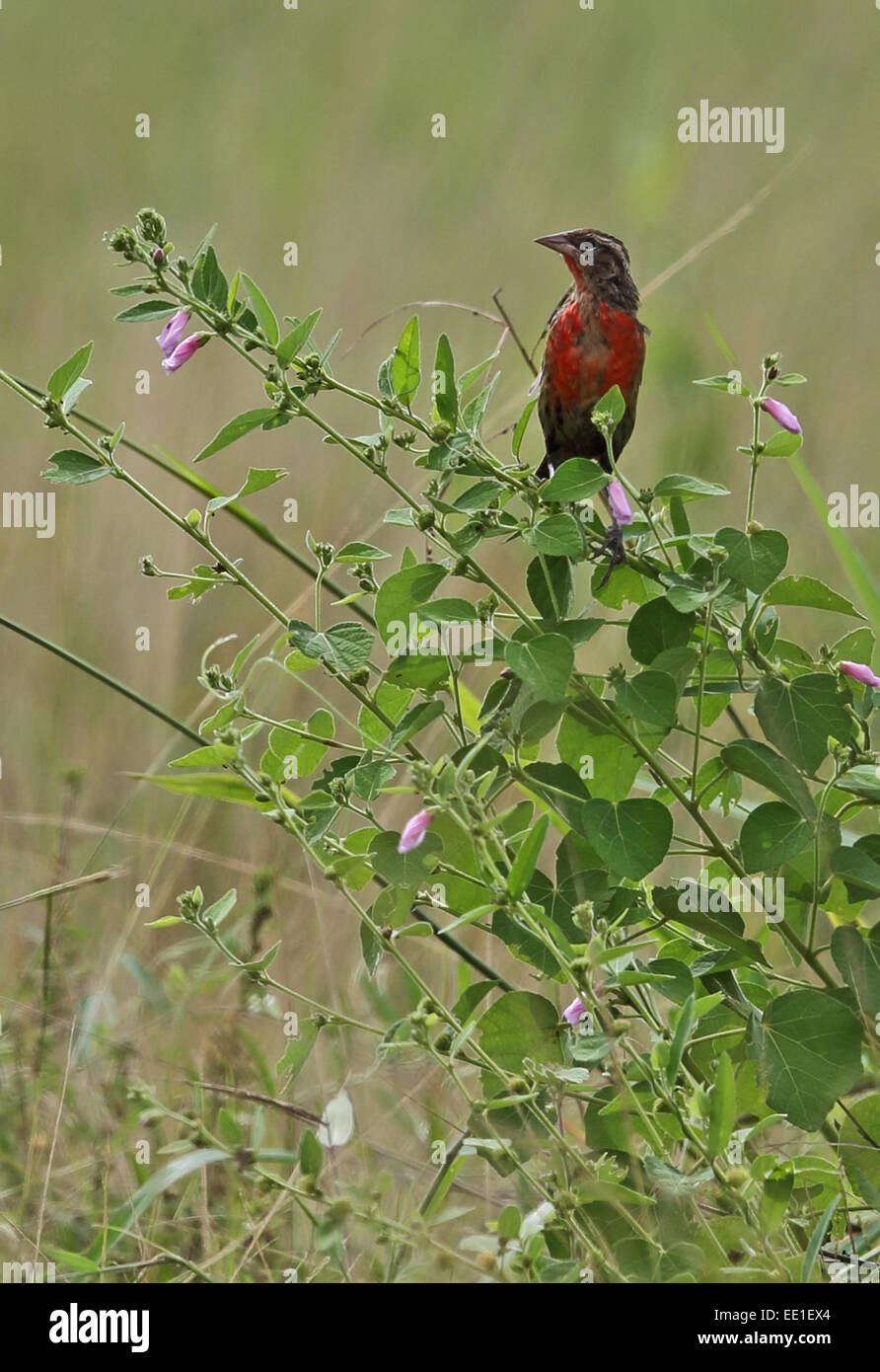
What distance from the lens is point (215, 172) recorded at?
24.7 ft

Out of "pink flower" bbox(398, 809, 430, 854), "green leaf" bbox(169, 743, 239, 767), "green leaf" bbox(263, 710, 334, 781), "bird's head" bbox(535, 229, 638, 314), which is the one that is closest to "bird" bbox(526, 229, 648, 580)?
"bird's head" bbox(535, 229, 638, 314)

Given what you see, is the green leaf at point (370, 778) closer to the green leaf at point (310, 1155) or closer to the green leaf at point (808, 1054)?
the green leaf at point (310, 1155)

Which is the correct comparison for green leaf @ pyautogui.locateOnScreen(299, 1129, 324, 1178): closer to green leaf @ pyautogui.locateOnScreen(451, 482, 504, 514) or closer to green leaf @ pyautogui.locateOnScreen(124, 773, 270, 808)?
green leaf @ pyautogui.locateOnScreen(124, 773, 270, 808)

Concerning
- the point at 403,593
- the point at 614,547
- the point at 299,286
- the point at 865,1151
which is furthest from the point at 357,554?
the point at 299,286

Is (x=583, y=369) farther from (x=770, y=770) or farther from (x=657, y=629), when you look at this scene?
(x=770, y=770)

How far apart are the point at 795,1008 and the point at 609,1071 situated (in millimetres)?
224

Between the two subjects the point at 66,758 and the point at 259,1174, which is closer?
the point at 259,1174

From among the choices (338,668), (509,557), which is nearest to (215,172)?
(509,557)

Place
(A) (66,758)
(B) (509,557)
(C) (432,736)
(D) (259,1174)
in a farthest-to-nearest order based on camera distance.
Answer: (B) (509,557) → (A) (66,758) → (C) (432,736) → (D) (259,1174)

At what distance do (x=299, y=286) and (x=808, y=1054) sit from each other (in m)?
5.26

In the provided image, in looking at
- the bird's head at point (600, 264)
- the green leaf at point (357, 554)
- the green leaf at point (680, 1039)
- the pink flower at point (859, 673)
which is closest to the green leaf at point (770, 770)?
the pink flower at point (859, 673)

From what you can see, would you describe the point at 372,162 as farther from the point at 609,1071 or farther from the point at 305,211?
the point at 609,1071

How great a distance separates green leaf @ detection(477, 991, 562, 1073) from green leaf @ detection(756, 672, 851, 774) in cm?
41

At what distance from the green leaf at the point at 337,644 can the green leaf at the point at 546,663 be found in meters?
0.18
